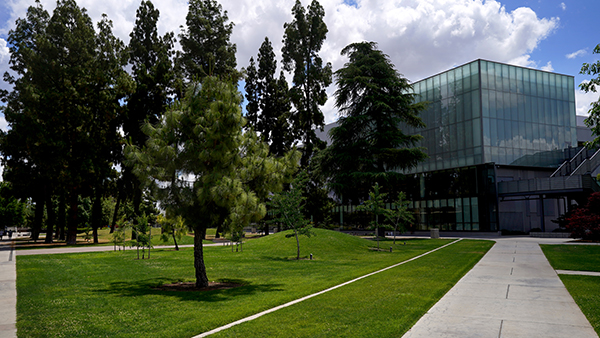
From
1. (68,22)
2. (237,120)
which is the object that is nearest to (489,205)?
(237,120)

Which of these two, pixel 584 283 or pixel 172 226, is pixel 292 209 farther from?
pixel 584 283

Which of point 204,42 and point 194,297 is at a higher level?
point 204,42

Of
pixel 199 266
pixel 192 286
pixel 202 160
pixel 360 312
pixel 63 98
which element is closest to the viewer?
pixel 360 312

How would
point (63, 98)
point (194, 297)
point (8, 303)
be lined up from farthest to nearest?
point (63, 98) < point (194, 297) < point (8, 303)

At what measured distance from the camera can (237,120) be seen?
452 inches

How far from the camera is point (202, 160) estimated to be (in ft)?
37.3

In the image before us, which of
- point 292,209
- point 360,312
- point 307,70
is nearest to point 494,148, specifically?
point 307,70

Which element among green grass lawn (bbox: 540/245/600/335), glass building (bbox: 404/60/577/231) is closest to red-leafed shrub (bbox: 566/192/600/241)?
green grass lawn (bbox: 540/245/600/335)

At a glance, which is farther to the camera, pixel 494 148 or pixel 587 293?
pixel 494 148

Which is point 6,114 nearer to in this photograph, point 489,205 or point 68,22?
point 68,22

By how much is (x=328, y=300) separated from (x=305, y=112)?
34.2 m

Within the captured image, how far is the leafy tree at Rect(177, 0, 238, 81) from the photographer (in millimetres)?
42906

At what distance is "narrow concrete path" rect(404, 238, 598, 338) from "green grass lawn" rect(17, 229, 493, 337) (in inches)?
17.0

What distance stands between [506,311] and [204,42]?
4221 centimetres
